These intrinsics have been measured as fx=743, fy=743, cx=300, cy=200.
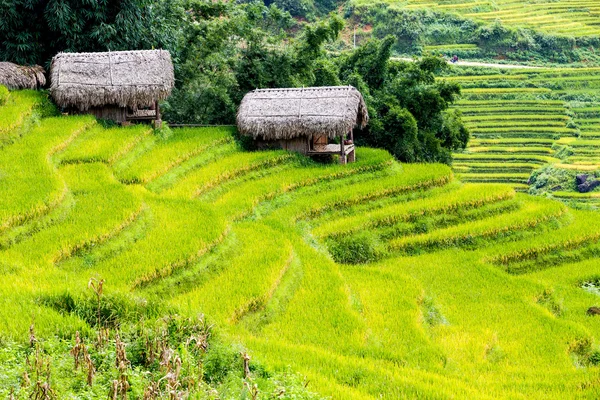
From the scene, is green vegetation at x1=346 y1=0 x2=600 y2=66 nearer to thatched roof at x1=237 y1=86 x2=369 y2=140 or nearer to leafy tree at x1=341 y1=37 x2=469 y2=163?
leafy tree at x1=341 y1=37 x2=469 y2=163

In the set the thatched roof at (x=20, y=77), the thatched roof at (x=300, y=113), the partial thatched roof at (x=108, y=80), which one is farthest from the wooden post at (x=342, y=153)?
the thatched roof at (x=20, y=77)

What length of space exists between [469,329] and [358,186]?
4.88m

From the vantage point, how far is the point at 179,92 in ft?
58.4

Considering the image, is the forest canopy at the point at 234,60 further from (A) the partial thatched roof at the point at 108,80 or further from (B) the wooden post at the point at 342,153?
(B) the wooden post at the point at 342,153

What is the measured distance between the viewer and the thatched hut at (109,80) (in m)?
14.5

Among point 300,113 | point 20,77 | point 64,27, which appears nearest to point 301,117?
point 300,113

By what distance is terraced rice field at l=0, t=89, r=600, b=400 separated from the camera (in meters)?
7.50

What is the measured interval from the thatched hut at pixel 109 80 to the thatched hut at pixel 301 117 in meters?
1.83

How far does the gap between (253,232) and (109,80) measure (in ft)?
17.4

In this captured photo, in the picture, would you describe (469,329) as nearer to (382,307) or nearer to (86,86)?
(382,307)

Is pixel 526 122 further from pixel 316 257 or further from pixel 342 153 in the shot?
pixel 316 257

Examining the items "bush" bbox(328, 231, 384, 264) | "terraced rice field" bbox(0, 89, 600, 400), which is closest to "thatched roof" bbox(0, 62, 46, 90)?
"terraced rice field" bbox(0, 89, 600, 400)

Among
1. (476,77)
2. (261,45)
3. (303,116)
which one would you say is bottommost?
(476,77)

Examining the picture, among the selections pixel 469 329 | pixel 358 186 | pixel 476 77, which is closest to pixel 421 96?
pixel 358 186
